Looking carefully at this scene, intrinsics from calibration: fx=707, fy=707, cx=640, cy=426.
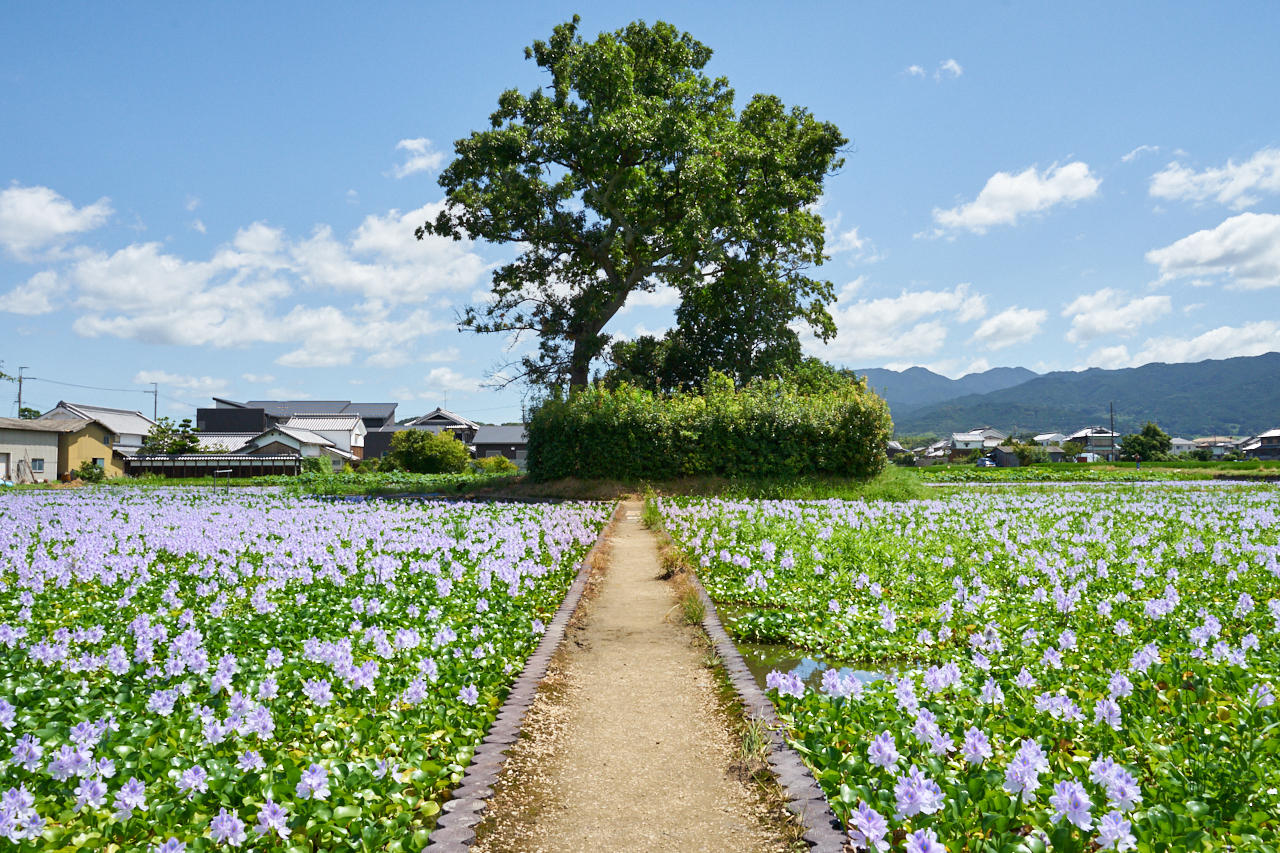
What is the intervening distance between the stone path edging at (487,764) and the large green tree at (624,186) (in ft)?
64.0

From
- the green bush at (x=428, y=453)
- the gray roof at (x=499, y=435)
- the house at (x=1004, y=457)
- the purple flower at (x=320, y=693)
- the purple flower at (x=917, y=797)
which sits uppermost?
the gray roof at (x=499, y=435)

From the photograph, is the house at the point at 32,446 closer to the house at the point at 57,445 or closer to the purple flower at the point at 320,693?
the house at the point at 57,445

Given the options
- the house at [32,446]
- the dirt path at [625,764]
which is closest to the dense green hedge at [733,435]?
the dirt path at [625,764]

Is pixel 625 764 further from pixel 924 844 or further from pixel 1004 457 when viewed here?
pixel 1004 457

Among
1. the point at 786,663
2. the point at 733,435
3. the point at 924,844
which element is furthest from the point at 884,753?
the point at 733,435

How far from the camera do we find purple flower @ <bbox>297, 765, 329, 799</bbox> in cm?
255

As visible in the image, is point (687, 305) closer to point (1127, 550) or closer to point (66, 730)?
point (1127, 550)

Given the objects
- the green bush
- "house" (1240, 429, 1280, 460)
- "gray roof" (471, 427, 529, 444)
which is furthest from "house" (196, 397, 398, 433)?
"house" (1240, 429, 1280, 460)

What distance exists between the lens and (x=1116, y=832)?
217 centimetres

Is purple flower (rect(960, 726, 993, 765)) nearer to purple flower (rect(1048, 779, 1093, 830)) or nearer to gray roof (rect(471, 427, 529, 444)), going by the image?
purple flower (rect(1048, 779, 1093, 830))

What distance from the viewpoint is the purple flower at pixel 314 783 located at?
8.38 feet

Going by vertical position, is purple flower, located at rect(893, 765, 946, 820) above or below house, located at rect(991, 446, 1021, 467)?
above

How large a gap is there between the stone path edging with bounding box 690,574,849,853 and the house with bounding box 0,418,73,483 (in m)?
49.5

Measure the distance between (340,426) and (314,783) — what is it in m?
70.8
